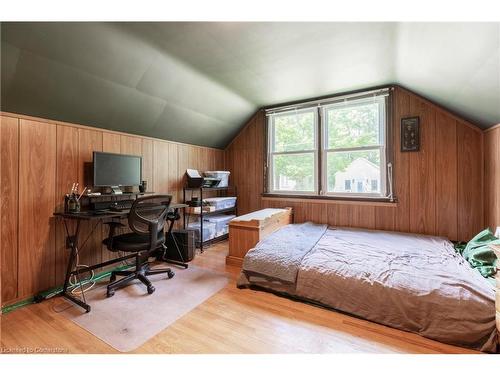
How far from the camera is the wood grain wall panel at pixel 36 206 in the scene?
1935 millimetres

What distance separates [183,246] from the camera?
2912mm

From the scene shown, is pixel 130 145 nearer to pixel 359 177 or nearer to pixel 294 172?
pixel 294 172

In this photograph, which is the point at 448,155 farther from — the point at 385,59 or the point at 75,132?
the point at 75,132

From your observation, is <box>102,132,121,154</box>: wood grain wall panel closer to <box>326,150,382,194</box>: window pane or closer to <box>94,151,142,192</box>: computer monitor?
<box>94,151,142,192</box>: computer monitor

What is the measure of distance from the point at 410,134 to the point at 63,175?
4082 mm

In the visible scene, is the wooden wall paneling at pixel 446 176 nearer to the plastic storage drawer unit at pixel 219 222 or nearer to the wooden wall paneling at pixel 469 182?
the wooden wall paneling at pixel 469 182

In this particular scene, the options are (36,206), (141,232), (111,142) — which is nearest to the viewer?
(36,206)

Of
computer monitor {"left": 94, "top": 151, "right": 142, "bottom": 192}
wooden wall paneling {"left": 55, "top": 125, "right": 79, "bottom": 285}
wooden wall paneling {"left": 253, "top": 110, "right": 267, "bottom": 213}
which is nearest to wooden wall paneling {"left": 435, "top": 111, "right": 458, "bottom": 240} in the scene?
wooden wall paneling {"left": 253, "top": 110, "right": 267, "bottom": 213}

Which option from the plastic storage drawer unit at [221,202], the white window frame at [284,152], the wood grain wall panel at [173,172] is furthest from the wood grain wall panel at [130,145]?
the white window frame at [284,152]

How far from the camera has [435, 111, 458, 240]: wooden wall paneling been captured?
2.72 m

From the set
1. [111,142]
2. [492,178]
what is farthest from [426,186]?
[111,142]

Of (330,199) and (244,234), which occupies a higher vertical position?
(330,199)

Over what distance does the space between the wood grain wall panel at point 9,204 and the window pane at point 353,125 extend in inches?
143

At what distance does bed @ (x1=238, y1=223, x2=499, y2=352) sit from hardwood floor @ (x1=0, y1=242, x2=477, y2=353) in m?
0.10
